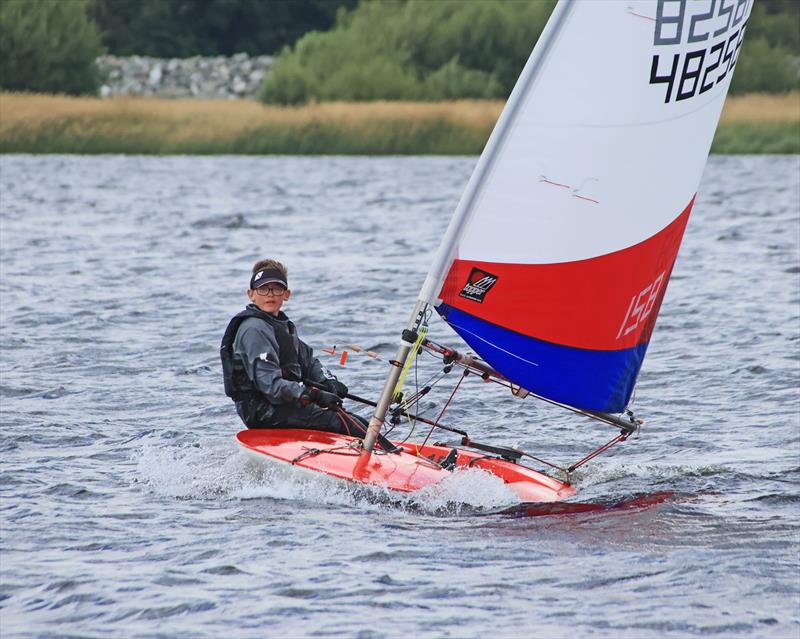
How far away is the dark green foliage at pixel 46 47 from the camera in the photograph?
145ft

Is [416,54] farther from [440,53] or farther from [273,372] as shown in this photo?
[273,372]

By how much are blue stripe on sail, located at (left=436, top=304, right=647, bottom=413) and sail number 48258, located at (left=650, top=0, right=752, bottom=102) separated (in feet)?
4.90

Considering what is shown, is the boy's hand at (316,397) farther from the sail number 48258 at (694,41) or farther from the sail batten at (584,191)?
the sail number 48258 at (694,41)

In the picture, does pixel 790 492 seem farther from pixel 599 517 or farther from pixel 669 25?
pixel 669 25

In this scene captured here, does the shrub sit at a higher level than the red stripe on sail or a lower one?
lower

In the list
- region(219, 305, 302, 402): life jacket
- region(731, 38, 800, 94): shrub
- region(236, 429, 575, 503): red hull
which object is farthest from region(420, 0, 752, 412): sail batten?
region(731, 38, 800, 94): shrub

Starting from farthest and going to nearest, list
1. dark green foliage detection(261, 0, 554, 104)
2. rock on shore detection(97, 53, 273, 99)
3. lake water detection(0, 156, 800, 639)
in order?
rock on shore detection(97, 53, 273, 99), dark green foliage detection(261, 0, 554, 104), lake water detection(0, 156, 800, 639)

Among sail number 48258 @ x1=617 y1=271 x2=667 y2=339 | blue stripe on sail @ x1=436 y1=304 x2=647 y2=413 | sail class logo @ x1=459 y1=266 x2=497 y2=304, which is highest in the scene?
sail class logo @ x1=459 y1=266 x2=497 y2=304

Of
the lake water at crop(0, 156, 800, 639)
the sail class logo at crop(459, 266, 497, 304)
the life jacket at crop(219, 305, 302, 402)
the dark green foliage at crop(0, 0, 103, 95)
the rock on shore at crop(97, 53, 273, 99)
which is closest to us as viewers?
the lake water at crop(0, 156, 800, 639)

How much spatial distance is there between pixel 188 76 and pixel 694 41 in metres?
54.9

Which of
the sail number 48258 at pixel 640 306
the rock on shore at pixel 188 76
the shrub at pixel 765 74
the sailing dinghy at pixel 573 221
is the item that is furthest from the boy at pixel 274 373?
the rock on shore at pixel 188 76

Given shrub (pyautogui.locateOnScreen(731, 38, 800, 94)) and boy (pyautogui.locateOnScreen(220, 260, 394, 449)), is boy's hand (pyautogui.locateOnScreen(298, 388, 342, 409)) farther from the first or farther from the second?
shrub (pyautogui.locateOnScreen(731, 38, 800, 94))

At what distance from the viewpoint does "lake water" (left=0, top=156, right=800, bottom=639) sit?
5828 millimetres

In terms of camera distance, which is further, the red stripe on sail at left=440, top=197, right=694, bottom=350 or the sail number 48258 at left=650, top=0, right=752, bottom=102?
the red stripe on sail at left=440, top=197, right=694, bottom=350
